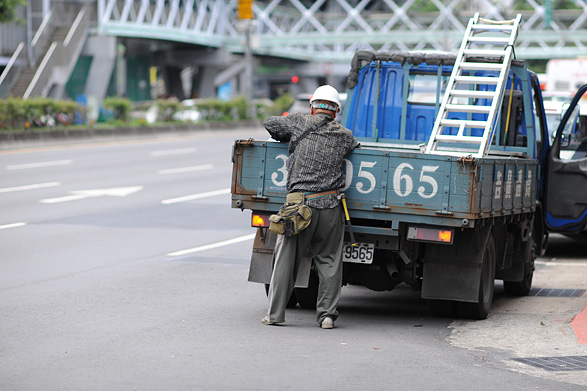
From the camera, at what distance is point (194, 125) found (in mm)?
40719

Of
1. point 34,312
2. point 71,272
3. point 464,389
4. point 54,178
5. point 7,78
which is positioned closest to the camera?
point 464,389

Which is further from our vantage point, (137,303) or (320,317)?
(137,303)

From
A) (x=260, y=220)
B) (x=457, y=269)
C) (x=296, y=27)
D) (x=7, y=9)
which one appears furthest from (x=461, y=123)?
(x=296, y=27)

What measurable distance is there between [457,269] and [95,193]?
1108 centimetres

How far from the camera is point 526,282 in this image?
395 inches

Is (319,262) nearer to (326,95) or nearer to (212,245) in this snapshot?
(326,95)

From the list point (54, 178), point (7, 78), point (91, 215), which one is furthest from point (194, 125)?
point (91, 215)

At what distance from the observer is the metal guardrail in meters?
46.6

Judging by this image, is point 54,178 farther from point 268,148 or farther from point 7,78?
point 7,78

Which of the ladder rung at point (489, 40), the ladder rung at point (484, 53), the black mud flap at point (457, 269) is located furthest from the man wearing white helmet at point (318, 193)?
the ladder rung at point (489, 40)

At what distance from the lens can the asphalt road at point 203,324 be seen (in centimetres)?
621

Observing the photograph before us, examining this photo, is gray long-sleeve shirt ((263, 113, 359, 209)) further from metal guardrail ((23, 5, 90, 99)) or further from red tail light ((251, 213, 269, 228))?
metal guardrail ((23, 5, 90, 99))

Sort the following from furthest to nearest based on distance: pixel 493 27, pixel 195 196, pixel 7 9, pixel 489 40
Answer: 1. pixel 7 9
2. pixel 195 196
3. pixel 493 27
4. pixel 489 40

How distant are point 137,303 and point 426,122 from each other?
380 cm
